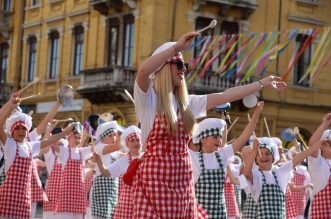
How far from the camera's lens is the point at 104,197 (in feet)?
38.7

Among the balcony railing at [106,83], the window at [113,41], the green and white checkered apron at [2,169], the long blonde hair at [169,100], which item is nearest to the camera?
the long blonde hair at [169,100]

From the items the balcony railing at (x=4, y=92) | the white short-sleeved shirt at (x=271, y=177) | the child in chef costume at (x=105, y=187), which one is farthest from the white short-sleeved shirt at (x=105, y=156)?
the balcony railing at (x=4, y=92)

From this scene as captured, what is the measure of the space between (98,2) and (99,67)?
7.13 ft

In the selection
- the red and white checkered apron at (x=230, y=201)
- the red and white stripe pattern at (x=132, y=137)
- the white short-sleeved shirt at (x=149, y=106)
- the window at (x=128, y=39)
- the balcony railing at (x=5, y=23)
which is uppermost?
the balcony railing at (x=5, y=23)

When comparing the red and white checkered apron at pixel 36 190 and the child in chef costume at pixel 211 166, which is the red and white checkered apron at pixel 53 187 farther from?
the child in chef costume at pixel 211 166

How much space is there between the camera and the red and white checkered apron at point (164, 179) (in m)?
5.87

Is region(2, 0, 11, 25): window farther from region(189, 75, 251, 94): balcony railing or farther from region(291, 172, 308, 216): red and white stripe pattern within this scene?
region(291, 172, 308, 216): red and white stripe pattern

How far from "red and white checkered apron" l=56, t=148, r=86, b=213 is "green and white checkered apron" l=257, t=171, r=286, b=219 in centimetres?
403

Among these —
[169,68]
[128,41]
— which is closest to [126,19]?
Result: [128,41]

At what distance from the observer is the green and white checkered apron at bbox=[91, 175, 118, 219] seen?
1179 cm

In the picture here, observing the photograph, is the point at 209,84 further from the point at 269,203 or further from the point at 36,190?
the point at 269,203

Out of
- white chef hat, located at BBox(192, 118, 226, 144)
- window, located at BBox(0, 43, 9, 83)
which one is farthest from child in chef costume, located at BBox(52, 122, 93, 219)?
window, located at BBox(0, 43, 9, 83)

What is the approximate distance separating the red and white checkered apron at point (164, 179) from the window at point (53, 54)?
2705 cm

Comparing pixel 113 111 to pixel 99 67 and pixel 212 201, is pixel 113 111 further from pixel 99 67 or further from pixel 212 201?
pixel 212 201
